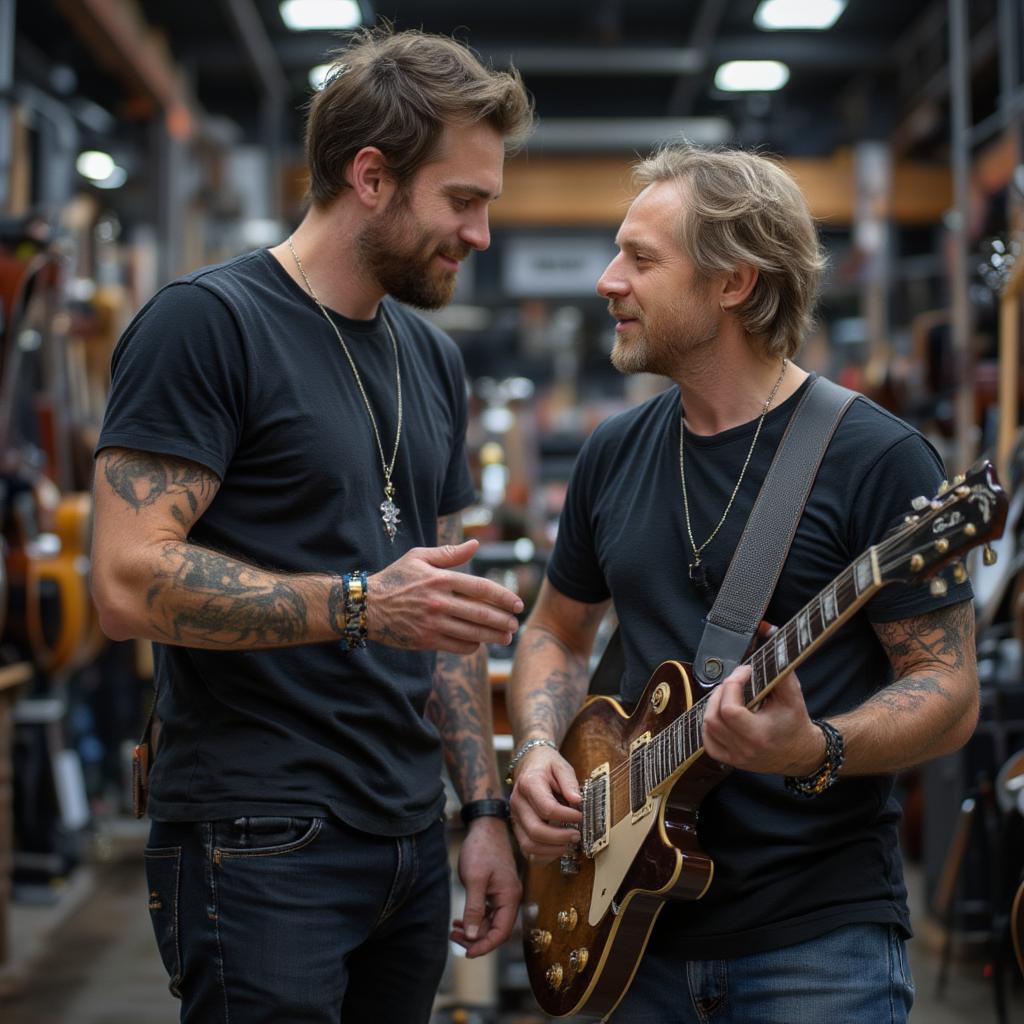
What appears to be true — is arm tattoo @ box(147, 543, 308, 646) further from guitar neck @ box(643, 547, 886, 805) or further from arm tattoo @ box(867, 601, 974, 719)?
arm tattoo @ box(867, 601, 974, 719)

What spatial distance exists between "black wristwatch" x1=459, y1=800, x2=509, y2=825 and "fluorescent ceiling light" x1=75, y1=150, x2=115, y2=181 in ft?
23.4

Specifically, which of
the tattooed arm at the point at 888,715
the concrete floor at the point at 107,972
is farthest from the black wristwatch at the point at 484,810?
the concrete floor at the point at 107,972

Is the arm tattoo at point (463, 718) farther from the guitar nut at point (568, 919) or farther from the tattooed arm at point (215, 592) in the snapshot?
the tattooed arm at point (215, 592)

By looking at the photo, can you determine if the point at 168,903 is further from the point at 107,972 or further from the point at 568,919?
the point at 107,972

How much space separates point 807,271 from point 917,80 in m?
8.55

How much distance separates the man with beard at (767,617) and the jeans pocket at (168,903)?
1.68ft

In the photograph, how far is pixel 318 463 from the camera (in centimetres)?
184

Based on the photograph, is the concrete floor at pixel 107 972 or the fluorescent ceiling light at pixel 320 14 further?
the fluorescent ceiling light at pixel 320 14

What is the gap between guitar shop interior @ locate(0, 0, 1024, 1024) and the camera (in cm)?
411

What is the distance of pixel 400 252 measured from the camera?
1978mm

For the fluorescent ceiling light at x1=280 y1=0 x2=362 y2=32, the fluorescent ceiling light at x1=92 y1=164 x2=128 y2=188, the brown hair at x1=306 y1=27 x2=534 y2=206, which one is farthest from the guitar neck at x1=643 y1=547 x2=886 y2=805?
the fluorescent ceiling light at x1=92 y1=164 x2=128 y2=188

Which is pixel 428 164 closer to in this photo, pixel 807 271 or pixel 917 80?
pixel 807 271

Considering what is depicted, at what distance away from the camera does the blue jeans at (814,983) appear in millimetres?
1643

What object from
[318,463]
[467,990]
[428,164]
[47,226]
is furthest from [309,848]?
[47,226]
